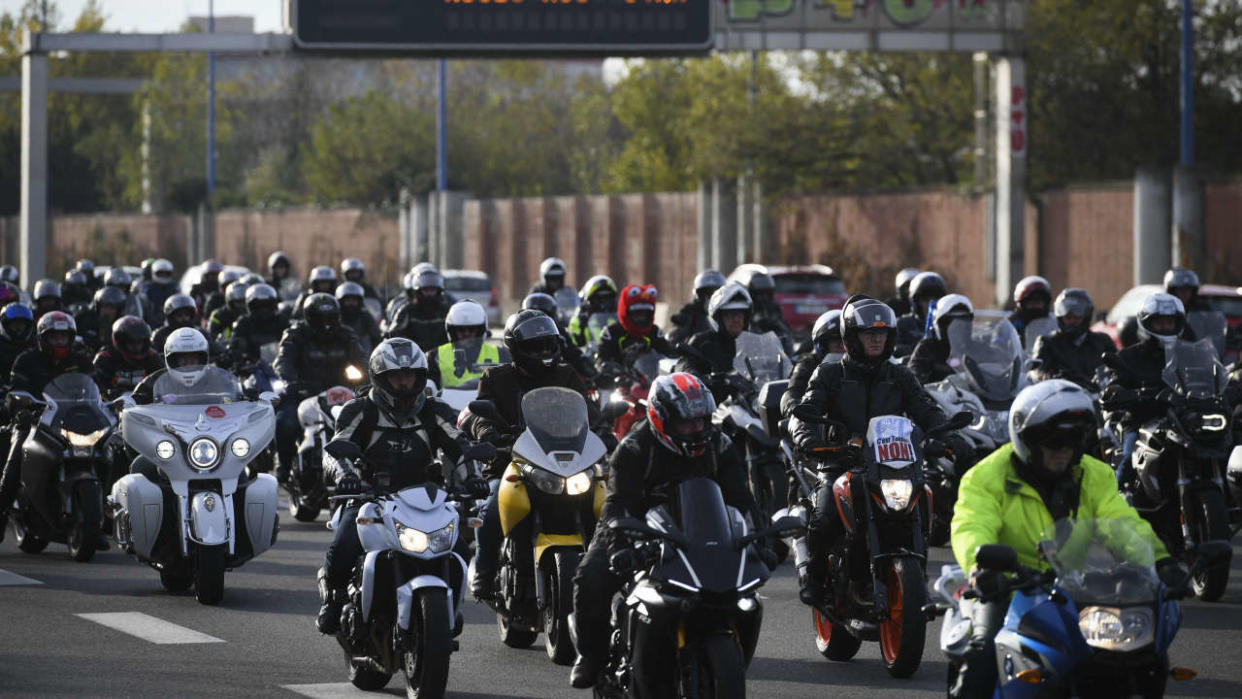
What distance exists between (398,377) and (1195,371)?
5046 mm

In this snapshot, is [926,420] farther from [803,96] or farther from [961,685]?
[803,96]

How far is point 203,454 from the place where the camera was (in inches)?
490

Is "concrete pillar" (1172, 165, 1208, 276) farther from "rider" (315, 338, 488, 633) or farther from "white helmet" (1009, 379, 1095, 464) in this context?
"white helmet" (1009, 379, 1095, 464)

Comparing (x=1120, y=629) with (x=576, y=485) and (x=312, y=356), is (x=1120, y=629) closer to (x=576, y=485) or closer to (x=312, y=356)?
(x=576, y=485)

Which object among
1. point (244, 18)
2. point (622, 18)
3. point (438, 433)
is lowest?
point (438, 433)

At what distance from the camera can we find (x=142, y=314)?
76.6 ft

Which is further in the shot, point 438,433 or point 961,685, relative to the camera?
point 438,433

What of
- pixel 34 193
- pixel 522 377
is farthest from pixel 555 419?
pixel 34 193

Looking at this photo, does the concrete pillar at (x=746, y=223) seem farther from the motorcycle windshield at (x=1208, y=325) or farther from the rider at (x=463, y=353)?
the rider at (x=463, y=353)

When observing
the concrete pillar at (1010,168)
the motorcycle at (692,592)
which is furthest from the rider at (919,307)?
the concrete pillar at (1010,168)

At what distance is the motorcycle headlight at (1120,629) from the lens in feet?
20.5

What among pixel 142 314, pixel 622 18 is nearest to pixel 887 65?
pixel 622 18

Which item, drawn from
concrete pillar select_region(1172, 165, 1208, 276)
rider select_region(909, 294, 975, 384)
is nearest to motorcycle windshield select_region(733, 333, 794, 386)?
rider select_region(909, 294, 975, 384)

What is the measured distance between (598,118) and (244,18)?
5339 centimetres
